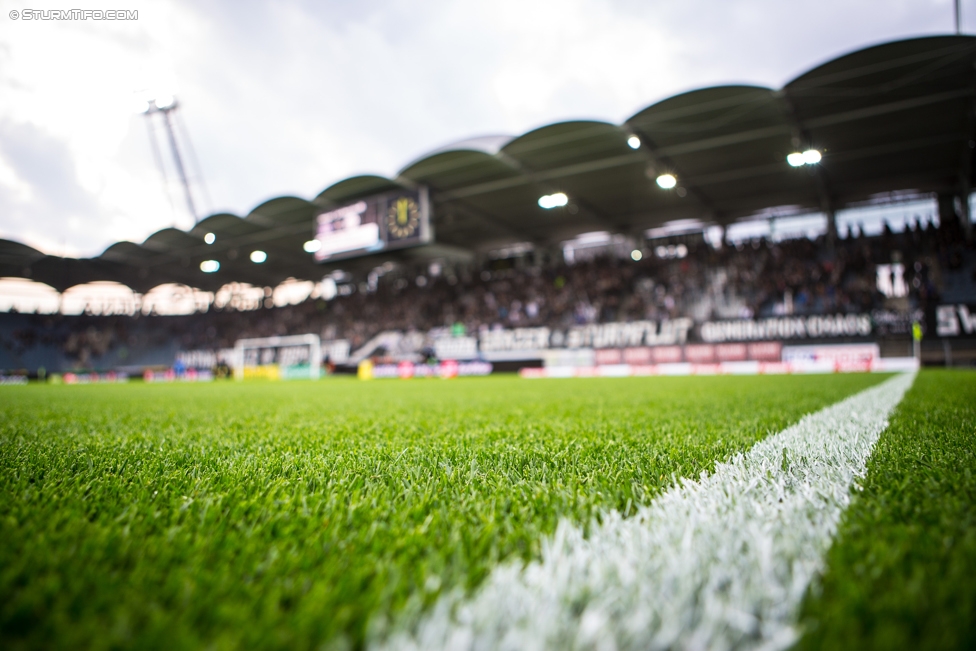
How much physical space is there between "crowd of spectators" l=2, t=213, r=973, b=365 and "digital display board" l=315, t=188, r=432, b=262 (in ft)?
26.4

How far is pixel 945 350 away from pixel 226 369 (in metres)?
31.0

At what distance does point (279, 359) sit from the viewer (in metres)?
31.0

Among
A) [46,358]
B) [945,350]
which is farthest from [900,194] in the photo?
[46,358]

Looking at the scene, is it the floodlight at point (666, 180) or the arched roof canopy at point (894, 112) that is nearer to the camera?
the arched roof canopy at point (894, 112)

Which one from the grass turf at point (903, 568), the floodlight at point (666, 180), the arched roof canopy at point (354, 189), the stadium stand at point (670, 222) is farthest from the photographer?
the arched roof canopy at point (354, 189)

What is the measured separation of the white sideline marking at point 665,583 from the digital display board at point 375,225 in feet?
53.6

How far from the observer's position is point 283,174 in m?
41.4

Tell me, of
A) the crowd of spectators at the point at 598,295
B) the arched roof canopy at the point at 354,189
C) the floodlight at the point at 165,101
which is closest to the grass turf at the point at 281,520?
the arched roof canopy at the point at 354,189

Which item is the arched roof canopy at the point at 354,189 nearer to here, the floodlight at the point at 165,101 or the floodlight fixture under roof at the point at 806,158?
the floodlight at the point at 165,101

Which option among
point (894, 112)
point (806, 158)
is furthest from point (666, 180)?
point (894, 112)

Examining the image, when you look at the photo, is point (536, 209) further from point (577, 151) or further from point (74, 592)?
point (74, 592)

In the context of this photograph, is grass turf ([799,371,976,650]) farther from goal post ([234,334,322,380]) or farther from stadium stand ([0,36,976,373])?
goal post ([234,334,322,380])

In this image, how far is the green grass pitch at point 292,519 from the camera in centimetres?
68

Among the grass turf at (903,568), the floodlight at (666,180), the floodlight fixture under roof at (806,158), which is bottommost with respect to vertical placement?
the grass turf at (903,568)
